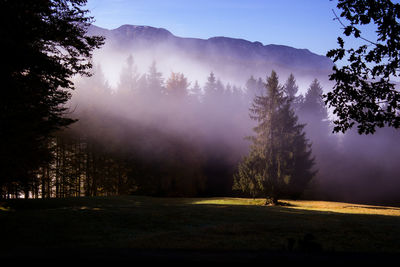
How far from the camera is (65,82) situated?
50.6ft

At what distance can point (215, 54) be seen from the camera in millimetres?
162375

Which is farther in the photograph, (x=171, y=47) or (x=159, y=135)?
(x=171, y=47)

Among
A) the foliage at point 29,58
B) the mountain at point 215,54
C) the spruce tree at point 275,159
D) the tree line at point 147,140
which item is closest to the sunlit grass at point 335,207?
the spruce tree at point 275,159

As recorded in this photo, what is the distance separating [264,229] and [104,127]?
1499 inches

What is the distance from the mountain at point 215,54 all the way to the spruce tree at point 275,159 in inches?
3453

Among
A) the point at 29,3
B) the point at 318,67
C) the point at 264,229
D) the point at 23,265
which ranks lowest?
the point at 264,229

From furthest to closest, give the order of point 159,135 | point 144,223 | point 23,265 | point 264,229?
Answer: point 159,135
point 144,223
point 264,229
point 23,265

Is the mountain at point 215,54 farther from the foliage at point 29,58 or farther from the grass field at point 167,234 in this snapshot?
the grass field at point 167,234

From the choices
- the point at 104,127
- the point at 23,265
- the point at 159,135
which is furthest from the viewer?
the point at 159,135

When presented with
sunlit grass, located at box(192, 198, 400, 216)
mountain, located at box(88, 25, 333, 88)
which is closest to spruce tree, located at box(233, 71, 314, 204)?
sunlit grass, located at box(192, 198, 400, 216)

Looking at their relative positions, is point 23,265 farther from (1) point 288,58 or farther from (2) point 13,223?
(1) point 288,58

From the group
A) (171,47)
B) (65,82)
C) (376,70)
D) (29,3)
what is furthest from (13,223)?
(171,47)

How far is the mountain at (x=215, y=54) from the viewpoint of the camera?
13450 cm

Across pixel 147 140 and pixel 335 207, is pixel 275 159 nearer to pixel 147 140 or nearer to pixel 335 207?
pixel 335 207
